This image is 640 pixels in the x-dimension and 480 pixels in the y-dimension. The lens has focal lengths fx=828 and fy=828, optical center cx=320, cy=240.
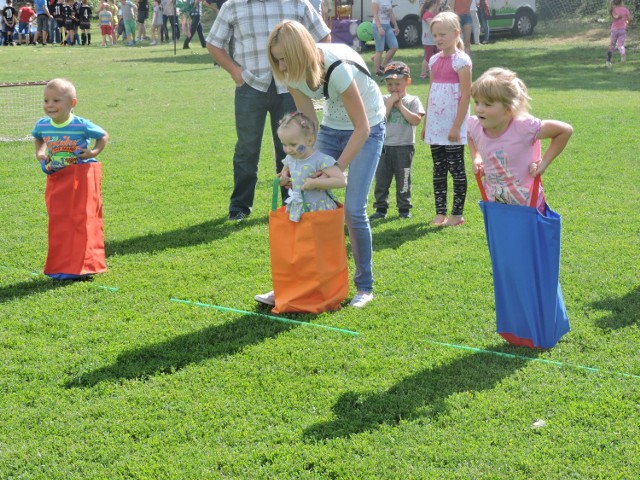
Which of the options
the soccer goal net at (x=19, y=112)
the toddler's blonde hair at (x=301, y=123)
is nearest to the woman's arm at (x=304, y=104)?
the toddler's blonde hair at (x=301, y=123)

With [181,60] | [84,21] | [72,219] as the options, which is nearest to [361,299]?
[72,219]

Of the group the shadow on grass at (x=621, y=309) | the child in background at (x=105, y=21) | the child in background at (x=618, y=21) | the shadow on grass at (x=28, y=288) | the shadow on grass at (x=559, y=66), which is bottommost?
the shadow on grass at (x=621, y=309)

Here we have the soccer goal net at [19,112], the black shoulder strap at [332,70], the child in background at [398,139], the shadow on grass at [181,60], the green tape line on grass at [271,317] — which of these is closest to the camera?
the black shoulder strap at [332,70]

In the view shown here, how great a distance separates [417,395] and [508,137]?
150cm

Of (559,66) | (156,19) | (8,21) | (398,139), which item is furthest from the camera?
(8,21)

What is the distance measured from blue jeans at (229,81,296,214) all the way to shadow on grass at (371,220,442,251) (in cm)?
113

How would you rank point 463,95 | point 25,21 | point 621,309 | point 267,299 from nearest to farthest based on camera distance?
point 621,309 < point 267,299 < point 463,95 < point 25,21

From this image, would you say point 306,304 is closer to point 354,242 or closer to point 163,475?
point 354,242

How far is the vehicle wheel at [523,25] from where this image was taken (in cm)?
2708

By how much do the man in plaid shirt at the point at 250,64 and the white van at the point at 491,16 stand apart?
1838cm

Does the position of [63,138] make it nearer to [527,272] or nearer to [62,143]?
[62,143]

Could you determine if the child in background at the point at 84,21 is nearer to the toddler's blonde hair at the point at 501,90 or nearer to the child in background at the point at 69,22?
the child in background at the point at 69,22

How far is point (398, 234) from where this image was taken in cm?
723

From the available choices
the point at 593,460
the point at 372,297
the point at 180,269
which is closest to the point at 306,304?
the point at 372,297
